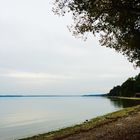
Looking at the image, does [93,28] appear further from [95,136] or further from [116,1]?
[95,136]

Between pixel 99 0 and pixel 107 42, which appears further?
pixel 107 42

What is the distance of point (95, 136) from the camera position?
1191 inches

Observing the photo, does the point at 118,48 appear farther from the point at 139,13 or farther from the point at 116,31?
the point at 139,13

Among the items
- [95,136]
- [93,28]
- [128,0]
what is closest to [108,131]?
[95,136]

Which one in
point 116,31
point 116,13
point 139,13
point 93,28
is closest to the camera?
point 139,13

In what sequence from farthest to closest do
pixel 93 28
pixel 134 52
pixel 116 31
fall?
pixel 134 52 → pixel 116 31 → pixel 93 28

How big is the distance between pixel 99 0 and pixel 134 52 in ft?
38.4

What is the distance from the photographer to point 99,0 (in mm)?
27578

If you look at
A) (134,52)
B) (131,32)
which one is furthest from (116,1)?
(134,52)

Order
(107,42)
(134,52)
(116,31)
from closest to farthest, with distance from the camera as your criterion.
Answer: (116,31), (107,42), (134,52)

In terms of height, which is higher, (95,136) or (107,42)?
(107,42)

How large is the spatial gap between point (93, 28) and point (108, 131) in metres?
7.81

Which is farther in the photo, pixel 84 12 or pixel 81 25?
pixel 81 25

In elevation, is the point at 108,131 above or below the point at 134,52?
below
